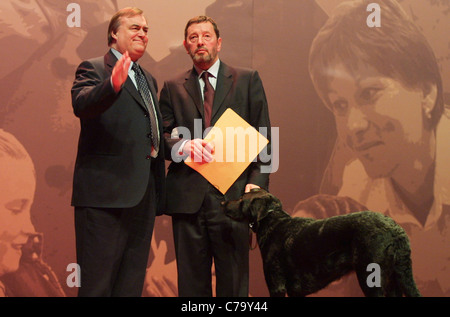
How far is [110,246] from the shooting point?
81.7 inches

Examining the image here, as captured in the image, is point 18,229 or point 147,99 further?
point 18,229

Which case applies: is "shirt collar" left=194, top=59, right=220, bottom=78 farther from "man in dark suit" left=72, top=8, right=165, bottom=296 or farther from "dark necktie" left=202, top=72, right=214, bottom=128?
"man in dark suit" left=72, top=8, right=165, bottom=296

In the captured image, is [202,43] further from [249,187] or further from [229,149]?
[249,187]

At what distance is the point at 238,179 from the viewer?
2.32 meters

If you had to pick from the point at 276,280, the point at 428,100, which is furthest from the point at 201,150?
the point at 428,100

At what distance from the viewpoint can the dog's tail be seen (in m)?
1.93

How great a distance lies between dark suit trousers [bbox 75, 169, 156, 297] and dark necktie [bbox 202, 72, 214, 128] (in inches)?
16.7

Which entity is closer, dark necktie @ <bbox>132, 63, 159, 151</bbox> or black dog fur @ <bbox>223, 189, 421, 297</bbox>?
black dog fur @ <bbox>223, 189, 421, 297</bbox>

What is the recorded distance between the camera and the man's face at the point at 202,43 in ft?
7.73

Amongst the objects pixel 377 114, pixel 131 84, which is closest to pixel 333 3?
pixel 377 114

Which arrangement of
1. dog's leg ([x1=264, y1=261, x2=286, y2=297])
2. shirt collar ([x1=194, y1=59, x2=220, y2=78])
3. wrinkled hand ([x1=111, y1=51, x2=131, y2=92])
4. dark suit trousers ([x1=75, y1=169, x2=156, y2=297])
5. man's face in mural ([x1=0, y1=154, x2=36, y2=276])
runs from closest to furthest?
wrinkled hand ([x1=111, y1=51, x2=131, y2=92]) → dark suit trousers ([x1=75, y1=169, x2=156, y2=297]) → dog's leg ([x1=264, y1=261, x2=286, y2=297]) → shirt collar ([x1=194, y1=59, x2=220, y2=78]) → man's face in mural ([x1=0, y1=154, x2=36, y2=276])

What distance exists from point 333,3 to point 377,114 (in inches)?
33.9

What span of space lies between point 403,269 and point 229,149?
35.2 inches

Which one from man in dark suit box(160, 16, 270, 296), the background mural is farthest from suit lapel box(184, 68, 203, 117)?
the background mural
